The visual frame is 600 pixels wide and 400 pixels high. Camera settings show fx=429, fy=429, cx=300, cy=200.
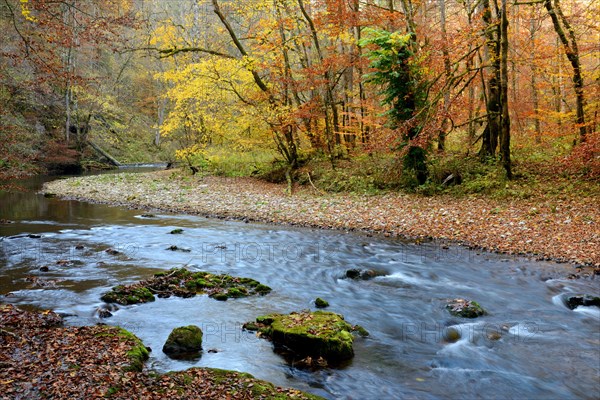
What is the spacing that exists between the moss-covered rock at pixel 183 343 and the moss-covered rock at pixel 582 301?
6097mm

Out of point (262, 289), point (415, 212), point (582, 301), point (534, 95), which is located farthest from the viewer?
point (534, 95)

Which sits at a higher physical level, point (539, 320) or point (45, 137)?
point (45, 137)

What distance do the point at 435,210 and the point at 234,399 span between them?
1046cm

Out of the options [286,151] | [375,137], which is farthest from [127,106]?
[375,137]

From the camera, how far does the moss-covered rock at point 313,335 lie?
545 centimetres

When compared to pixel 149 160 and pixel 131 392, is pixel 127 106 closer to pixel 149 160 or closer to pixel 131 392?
pixel 149 160

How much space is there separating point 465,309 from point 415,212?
645 centimetres

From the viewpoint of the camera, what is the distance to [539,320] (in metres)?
6.79

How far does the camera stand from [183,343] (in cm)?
548

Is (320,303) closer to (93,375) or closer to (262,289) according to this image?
(262,289)

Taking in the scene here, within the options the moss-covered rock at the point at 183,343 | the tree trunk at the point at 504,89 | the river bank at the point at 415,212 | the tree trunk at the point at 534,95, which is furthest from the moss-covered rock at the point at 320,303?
the tree trunk at the point at 534,95

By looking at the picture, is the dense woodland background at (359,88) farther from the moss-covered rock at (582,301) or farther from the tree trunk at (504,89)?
the moss-covered rock at (582,301)

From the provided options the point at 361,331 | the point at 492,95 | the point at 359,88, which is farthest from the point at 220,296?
the point at 359,88

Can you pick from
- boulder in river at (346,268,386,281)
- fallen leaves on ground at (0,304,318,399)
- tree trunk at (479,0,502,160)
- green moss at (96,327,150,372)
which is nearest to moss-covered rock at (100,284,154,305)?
green moss at (96,327,150,372)
